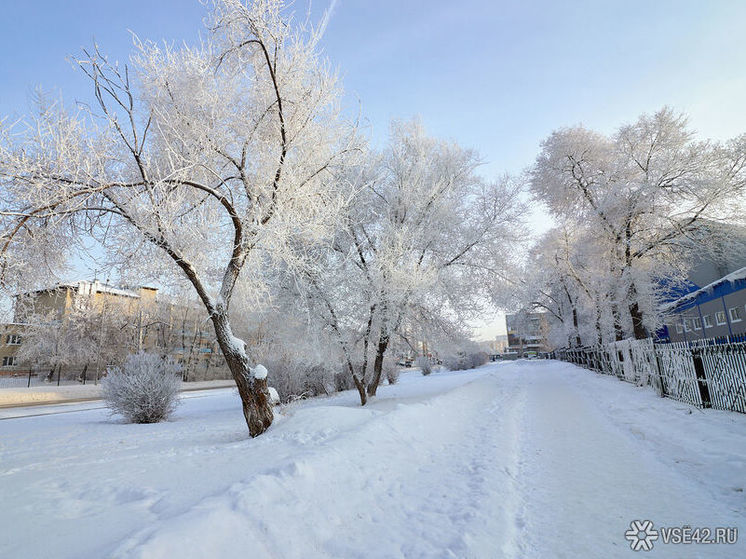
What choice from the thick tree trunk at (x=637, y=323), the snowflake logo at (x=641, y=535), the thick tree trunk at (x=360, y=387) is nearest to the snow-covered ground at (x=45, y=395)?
the thick tree trunk at (x=360, y=387)

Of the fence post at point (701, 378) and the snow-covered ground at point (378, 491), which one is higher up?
the fence post at point (701, 378)

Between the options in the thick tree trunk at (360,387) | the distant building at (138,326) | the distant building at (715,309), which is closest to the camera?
the thick tree trunk at (360,387)

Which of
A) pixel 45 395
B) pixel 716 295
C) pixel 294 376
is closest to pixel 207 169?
pixel 294 376

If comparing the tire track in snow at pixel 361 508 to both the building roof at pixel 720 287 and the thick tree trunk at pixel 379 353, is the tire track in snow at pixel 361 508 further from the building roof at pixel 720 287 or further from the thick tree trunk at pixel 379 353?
the building roof at pixel 720 287

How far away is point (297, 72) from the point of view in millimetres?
6652

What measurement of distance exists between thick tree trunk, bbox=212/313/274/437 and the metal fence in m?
9.03

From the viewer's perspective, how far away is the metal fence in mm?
6918

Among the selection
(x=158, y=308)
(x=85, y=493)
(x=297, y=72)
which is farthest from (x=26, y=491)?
(x=158, y=308)

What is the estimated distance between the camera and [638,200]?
15984 millimetres

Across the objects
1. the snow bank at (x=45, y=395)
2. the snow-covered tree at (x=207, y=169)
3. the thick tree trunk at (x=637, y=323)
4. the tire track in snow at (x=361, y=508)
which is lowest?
the snow bank at (x=45, y=395)

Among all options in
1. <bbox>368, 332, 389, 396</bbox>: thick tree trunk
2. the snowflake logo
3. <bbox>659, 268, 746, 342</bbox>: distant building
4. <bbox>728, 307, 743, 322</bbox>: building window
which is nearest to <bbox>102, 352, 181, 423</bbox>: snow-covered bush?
<bbox>368, 332, 389, 396</bbox>: thick tree trunk

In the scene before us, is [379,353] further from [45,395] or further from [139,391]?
[45,395]

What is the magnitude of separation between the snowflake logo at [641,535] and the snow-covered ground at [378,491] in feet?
0.20
